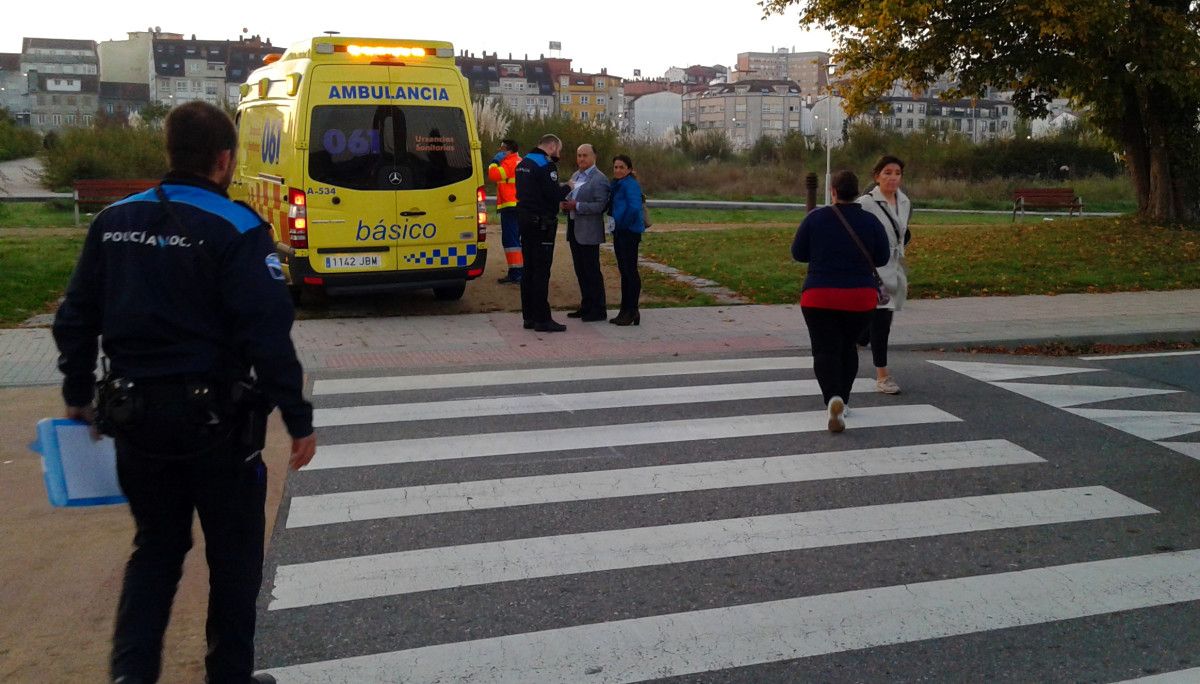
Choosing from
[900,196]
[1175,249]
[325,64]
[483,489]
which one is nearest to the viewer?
[483,489]

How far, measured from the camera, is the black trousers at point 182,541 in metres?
3.36

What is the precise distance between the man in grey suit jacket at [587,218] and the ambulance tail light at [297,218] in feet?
8.59

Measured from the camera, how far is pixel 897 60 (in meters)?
17.8

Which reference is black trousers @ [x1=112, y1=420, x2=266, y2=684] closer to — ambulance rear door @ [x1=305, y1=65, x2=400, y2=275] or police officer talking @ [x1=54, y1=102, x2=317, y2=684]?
police officer talking @ [x1=54, y1=102, x2=317, y2=684]

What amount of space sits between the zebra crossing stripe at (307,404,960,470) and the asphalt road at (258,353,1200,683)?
0.09ft

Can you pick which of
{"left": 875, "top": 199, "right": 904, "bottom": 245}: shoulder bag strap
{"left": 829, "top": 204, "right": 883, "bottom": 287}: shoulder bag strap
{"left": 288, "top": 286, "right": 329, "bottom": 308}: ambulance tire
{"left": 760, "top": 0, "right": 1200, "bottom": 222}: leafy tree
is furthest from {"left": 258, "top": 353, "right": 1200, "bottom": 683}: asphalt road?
{"left": 760, "top": 0, "right": 1200, "bottom": 222}: leafy tree

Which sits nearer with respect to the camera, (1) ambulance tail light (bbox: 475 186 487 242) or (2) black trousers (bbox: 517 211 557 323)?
(2) black trousers (bbox: 517 211 557 323)

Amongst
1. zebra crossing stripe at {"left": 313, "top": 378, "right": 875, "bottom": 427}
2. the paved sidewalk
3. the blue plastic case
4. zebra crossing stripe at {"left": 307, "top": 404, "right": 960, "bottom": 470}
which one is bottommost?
zebra crossing stripe at {"left": 307, "top": 404, "right": 960, "bottom": 470}

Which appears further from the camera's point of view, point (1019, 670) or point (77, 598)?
point (77, 598)

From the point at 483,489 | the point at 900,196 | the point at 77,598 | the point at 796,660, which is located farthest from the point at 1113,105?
the point at 77,598

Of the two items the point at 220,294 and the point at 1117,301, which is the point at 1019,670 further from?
the point at 1117,301

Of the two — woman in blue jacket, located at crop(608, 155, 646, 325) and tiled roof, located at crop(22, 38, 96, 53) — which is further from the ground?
tiled roof, located at crop(22, 38, 96, 53)

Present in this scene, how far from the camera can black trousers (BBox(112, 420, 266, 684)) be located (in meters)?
3.36

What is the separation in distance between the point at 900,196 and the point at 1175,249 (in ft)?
33.7
